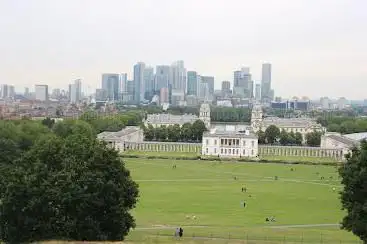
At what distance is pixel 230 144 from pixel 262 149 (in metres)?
6.45

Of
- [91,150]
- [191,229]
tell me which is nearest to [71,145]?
[91,150]

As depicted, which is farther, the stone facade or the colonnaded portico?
the colonnaded portico

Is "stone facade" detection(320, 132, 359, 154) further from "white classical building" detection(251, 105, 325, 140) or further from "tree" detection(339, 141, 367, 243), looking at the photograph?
"tree" detection(339, 141, 367, 243)

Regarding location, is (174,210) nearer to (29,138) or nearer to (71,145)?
(71,145)

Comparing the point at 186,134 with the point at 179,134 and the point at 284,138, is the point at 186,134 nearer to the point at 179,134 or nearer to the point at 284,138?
the point at 179,134

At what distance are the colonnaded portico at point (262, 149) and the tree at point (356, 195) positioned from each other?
7475 centimetres

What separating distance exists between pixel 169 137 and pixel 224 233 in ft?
302

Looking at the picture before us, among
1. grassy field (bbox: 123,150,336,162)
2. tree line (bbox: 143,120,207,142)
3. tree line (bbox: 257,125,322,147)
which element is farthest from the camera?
tree line (bbox: 143,120,207,142)

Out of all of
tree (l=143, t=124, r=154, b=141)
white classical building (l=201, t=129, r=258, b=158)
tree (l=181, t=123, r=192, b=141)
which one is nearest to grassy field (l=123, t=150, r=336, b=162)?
white classical building (l=201, t=129, r=258, b=158)

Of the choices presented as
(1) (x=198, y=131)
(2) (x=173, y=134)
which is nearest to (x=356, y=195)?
(2) (x=173, y=134)

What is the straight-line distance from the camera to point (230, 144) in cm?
11119

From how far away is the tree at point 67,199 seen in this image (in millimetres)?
28000

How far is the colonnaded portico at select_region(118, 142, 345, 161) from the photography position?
354 ft

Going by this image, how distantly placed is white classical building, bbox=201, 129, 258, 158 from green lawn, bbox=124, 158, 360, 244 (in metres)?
26.1
